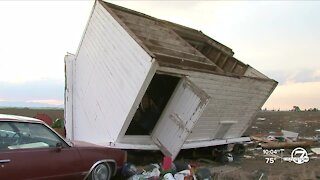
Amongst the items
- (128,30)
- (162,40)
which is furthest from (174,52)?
(128,30)

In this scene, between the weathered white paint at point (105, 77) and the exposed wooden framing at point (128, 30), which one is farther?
the weathered white paint at point (105, 77)

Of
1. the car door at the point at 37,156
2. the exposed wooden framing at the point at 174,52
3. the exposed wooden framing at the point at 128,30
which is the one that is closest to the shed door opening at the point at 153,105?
the exposed wooden framing at the point at 174,52

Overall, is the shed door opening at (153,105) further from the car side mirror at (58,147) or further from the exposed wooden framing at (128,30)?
the car side mirror at (58,147)

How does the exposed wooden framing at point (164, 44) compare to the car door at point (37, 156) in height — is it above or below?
above

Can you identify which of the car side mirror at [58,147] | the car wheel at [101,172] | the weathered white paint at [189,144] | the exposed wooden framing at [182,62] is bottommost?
the car wheel at [101,172]

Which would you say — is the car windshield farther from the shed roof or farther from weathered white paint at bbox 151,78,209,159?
weathered white paint at bbox 151,78,209,159

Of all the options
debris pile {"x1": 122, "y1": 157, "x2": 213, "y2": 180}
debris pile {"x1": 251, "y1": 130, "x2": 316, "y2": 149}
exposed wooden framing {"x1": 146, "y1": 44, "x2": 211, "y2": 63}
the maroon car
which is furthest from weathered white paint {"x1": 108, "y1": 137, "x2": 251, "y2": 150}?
the maroon car

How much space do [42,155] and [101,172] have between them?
1141 mm

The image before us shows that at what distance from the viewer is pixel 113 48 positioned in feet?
29.3

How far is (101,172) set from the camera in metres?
6.15

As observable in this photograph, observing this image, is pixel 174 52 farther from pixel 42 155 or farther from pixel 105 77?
Result: pixel 42 155

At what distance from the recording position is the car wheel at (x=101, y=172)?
6004 millimetres

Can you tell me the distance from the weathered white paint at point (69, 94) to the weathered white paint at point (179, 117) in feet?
7.44

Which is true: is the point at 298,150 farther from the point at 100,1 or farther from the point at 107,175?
the point at 107,175
